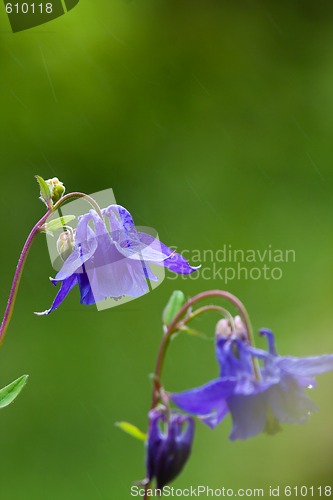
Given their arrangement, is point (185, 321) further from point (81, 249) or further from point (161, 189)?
point (161, 189)

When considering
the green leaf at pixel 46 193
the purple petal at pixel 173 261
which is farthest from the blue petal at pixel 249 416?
the green leaf at pixel 46 193

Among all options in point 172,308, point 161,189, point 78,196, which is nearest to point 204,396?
point 172,308

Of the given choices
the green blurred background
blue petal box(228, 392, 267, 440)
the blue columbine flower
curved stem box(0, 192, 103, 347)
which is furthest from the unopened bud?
the green blurred background

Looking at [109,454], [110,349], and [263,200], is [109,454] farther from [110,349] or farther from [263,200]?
[263,200]

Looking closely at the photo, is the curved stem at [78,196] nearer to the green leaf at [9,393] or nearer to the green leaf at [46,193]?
the green leaf at [46,193]

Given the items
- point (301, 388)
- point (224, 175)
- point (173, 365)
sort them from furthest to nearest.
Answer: point (224, 175) → point (173, 365) → point (301, 388)

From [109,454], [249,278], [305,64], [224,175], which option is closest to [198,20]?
[305,64]

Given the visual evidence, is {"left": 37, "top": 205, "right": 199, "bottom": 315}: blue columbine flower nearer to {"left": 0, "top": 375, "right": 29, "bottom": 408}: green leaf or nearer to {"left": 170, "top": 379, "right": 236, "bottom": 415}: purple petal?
{"left": 0, "top": 375, "right": 29, "bottom": 408}: green leaf
